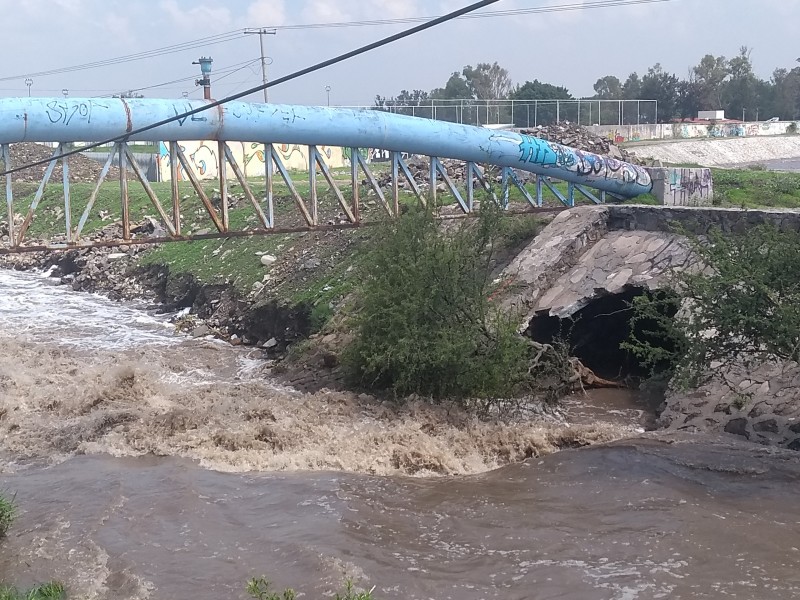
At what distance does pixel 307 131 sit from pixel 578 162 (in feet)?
22.4

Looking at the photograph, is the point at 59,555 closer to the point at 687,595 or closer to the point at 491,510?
the point at 491,510

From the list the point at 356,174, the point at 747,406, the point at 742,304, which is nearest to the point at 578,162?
the point at 356,174

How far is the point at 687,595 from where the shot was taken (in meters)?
7.55

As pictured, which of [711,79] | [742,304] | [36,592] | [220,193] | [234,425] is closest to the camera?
[36,592]

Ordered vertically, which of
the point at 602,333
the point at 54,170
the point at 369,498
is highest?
the point at 54,170

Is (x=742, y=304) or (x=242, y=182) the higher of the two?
(x=242, y=182)

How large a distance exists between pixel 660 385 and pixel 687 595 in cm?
693

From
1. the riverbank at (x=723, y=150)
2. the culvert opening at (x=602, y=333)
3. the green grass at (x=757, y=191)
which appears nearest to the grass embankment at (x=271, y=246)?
the culvert opening at (x=602, y=333)

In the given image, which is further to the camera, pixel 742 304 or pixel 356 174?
Answer: pixel 356 174

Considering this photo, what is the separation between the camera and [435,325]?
13.3 m

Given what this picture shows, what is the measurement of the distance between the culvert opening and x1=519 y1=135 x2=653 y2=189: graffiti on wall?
434cm

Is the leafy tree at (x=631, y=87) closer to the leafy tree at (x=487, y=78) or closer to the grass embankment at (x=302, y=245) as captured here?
the leafy tree at (x=487, y=78)

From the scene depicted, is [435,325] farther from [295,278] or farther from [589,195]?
[589,195]

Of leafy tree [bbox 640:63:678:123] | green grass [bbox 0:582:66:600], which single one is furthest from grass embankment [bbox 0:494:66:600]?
leafy tree [bbox 640:63:678:123]
